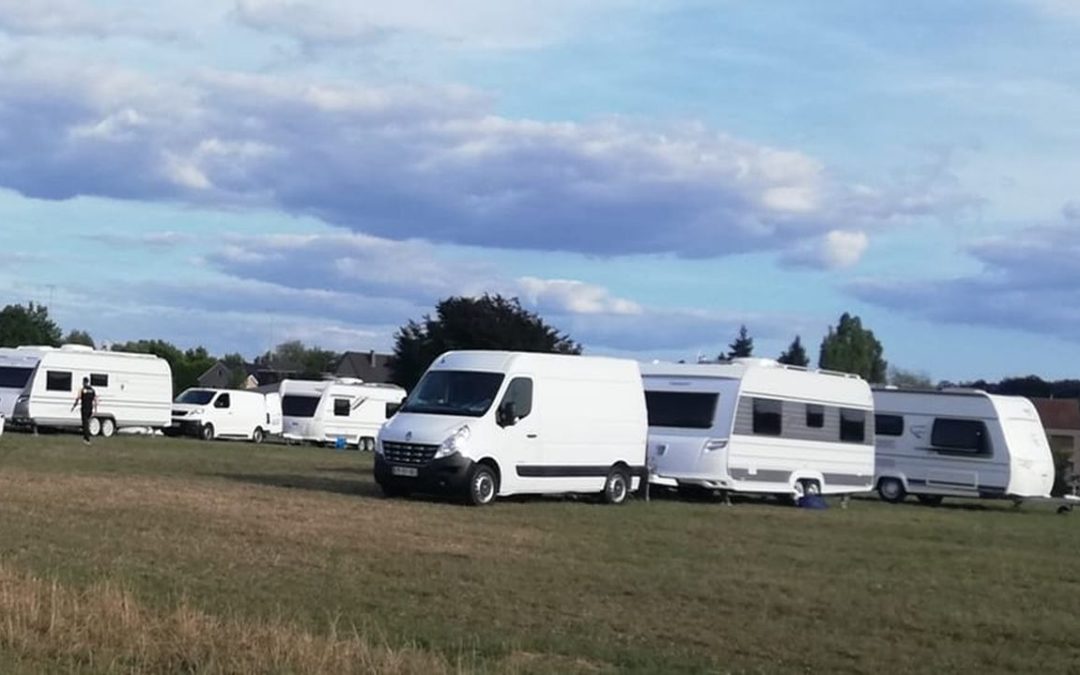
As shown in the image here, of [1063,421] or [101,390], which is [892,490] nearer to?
[101,390]

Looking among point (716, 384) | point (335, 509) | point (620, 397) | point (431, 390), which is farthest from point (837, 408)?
point (335, 509)

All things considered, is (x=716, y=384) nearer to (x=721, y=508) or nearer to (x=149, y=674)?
(x=721, y=508)

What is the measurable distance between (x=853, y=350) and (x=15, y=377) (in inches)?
2410

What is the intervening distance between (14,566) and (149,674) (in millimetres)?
4625

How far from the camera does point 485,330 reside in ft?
230

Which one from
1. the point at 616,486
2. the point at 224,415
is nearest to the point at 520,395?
the point at 616,486

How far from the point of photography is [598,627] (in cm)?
1240

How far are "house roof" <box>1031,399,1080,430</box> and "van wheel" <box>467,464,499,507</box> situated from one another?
285 ft

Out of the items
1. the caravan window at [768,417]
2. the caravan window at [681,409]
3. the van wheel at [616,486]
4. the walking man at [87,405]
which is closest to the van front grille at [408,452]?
the van wheel at [616,486]

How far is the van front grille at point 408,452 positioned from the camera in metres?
24.1

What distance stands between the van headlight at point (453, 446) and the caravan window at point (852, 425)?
1084 cm

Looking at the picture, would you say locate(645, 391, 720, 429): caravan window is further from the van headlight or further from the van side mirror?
the van headlight

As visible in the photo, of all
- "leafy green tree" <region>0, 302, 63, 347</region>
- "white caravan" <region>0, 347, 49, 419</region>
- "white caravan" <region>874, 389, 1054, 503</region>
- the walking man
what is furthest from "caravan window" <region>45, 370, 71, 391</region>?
"leafy green tree" <region>0, 302, 63, 347</region>

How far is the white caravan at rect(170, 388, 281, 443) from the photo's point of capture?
177 ft
